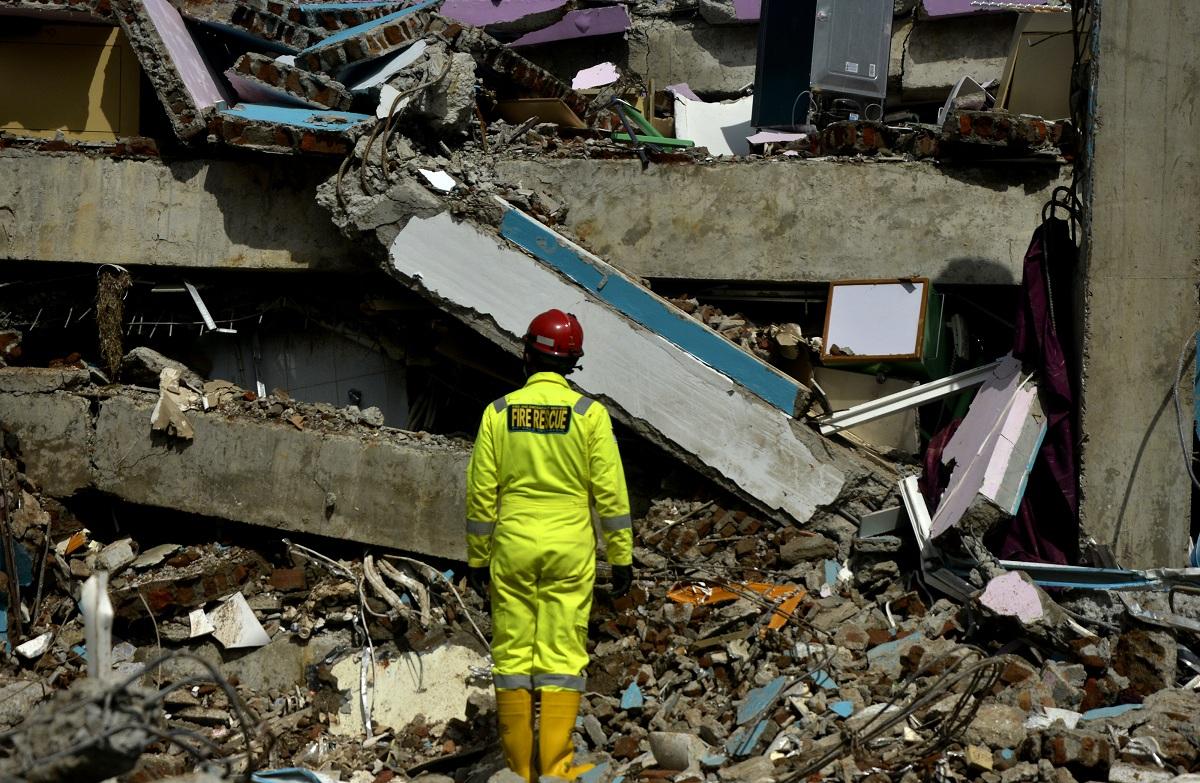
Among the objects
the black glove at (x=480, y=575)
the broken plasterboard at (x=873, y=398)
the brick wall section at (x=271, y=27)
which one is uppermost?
the brick wall section at (x=271, y=27)

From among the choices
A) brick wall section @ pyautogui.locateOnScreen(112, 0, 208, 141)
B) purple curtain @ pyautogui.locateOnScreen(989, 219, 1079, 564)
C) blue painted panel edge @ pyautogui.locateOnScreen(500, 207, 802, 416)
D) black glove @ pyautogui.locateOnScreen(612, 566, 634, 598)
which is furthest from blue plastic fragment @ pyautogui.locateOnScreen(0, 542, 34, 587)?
purple curtain @ pyautogui.locateOnScreen(989, 219, 1079, 564)

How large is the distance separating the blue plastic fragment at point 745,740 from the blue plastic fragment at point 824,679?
347 millimetres

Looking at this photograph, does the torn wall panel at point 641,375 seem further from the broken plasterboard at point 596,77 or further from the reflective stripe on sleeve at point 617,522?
the broken plasterboard at point 596,77

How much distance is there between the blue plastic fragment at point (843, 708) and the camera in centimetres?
513

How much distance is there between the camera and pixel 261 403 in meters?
7.33

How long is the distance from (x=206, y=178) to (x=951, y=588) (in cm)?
500

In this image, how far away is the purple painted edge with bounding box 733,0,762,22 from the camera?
1030 cm

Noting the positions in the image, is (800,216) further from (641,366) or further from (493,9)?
(493,9)

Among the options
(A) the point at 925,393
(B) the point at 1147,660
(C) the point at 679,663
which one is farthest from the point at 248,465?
(B) the point at 1147,660

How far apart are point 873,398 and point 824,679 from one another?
6.78 ft

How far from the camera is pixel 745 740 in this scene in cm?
505

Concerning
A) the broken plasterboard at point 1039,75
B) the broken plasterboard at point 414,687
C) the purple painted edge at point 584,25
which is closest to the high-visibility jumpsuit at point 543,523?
the broken plasterboard at point 414,687

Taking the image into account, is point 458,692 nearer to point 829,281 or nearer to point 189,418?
point 189,418

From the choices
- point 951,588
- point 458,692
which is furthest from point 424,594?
point 951,588
